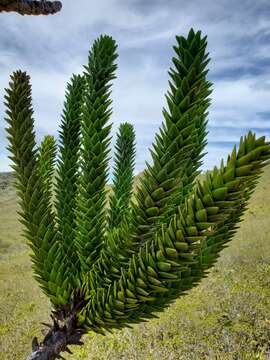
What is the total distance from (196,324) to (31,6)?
1154 cm

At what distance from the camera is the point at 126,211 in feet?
8.09

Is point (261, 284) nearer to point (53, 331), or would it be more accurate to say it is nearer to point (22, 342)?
point (22, 342)

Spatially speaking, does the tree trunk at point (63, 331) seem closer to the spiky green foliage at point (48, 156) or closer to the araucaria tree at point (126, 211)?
the araucaria tree at point (126, 211)

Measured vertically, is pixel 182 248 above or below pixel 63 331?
above

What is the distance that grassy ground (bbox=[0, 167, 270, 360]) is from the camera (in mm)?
9797

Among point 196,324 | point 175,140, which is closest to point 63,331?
point 175,140

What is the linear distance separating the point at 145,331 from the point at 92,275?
1010 cm

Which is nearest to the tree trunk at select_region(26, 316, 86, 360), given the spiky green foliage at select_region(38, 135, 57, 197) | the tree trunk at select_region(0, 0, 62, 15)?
the spiky green foliage at select_region(38, 135, 57, 197)

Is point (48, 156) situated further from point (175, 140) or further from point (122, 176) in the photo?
point (175, 140)

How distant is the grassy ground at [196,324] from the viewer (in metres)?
9.80

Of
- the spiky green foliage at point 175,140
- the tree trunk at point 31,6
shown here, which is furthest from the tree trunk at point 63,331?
the tree trunk at point 31,6

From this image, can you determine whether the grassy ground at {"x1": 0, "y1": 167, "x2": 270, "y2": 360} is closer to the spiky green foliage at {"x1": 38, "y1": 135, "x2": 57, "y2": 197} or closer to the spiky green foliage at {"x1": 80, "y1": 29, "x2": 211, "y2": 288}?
the spiky green foliage at {"x1": 38, "y1": 135, "x2": 57, "y2": 197}

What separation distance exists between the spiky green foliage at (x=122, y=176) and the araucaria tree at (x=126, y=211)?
382mm

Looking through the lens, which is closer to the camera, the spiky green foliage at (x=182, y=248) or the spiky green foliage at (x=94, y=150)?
the spiky green foliage at (x=182, y=248)
